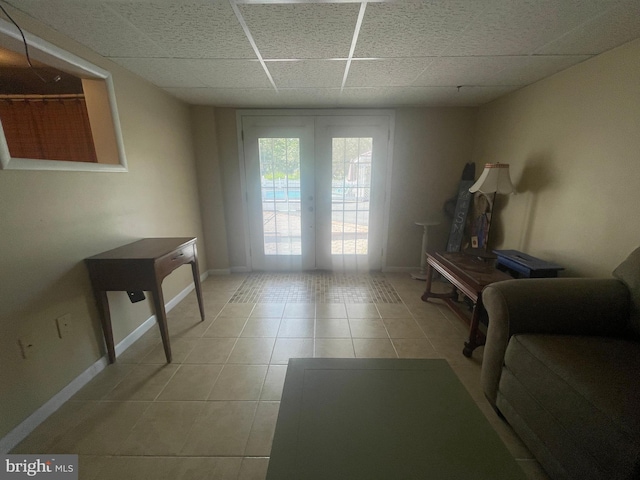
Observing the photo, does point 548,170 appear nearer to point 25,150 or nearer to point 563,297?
point 563,297

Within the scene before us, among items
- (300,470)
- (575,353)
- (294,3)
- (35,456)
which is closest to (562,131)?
(575,353)

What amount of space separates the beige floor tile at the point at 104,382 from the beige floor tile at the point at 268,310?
1.04 m

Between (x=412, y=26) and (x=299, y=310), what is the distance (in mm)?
2389

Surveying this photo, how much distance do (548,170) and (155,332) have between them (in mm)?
3720

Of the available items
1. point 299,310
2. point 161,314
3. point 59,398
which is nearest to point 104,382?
point 59,398

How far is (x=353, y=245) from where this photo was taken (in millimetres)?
3568

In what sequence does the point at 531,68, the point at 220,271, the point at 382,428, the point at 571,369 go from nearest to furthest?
the point at 382,428 → the point at 571,369 → the point at 531,68 → the point at 220,271

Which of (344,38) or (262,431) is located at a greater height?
(344,38)

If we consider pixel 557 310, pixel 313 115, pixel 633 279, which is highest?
pixel 313 115

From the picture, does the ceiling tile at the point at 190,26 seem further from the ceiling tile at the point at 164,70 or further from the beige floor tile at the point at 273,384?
the beige floor tile at the point at 273,384

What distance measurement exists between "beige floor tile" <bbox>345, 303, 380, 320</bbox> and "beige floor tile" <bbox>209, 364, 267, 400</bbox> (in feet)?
3.34

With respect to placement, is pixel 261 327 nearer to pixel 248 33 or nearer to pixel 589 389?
pixel 589 389

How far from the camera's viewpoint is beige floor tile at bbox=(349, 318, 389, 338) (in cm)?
212

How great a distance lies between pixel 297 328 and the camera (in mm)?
2236
